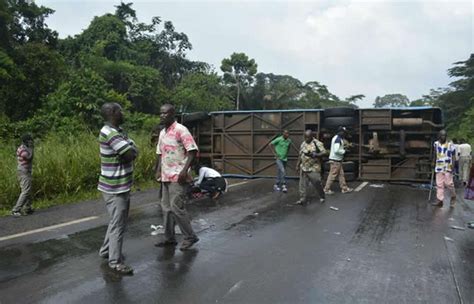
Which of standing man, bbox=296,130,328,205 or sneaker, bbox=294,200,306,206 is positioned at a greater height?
standing man, bbox=296,130,328,205

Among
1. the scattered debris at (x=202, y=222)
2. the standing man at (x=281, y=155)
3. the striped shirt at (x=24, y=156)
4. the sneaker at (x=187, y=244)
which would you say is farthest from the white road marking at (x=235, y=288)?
the standing man at (x=281, y=155)

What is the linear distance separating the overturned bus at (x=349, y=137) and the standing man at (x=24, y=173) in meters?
7.76

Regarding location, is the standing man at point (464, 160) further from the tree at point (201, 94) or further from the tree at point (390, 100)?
the tree at point (390, 100)

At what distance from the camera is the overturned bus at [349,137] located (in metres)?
13.6

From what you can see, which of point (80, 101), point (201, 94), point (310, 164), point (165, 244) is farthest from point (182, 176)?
point (201, 94)

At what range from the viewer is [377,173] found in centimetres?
1400

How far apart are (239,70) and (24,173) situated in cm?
3641

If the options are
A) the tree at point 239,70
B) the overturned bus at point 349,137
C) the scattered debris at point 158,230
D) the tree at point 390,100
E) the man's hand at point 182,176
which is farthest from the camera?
the tree at point 390,100

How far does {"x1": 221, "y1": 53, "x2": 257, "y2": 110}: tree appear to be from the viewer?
1667 inches

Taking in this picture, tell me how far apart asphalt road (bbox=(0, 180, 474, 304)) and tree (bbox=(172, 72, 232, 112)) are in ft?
71.6

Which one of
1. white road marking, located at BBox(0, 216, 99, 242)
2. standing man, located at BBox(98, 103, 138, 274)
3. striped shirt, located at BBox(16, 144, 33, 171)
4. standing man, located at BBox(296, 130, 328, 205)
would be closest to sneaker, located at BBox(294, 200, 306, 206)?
standing man, located at BBox(296, 130, 328, 205)

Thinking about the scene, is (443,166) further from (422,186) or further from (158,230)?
(158,230)

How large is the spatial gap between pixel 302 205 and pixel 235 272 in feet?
16.4

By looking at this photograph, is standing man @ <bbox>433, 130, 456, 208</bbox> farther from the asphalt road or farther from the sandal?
the sandal
